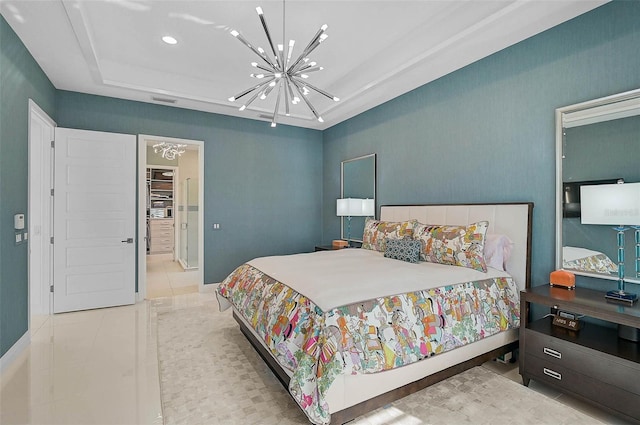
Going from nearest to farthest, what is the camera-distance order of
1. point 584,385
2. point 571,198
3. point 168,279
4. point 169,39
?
point 584,385 < point 571,198 < point 169,39 < point 168,279

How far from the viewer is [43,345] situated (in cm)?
303

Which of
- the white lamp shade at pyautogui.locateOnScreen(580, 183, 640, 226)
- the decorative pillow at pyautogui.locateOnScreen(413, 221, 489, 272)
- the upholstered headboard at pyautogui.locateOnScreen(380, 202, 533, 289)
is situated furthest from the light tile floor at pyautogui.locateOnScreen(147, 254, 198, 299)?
the white lamp shade at pyautogui.locateOnScreen(580, 183, 640, 226)

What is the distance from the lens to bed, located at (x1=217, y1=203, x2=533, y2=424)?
179 centimetres

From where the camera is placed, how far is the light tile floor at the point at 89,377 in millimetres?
2029

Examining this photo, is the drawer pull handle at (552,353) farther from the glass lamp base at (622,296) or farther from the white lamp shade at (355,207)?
the white lamp shade at (355,207)

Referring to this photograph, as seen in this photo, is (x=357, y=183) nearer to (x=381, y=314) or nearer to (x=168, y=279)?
(x=381, y=314)

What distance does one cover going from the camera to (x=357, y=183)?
5.17 meters

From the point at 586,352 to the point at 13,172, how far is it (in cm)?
470

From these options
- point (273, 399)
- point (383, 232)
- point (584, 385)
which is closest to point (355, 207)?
point (383, 232)

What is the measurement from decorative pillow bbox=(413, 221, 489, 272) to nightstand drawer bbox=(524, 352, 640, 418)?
0.78 meters

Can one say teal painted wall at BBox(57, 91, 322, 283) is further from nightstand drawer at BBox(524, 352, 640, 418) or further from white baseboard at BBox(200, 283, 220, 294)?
nightstand drawer at BBox(524, 352, 640, 418)

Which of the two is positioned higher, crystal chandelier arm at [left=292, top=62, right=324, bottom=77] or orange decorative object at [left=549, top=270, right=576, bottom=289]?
crystal chandelier arm at [left=292, top=62, right=324, bottom=77]

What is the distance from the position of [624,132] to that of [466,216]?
1370 millimetres

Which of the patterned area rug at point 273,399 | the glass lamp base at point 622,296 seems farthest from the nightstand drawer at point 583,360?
the glass lamp base at point 622,296
